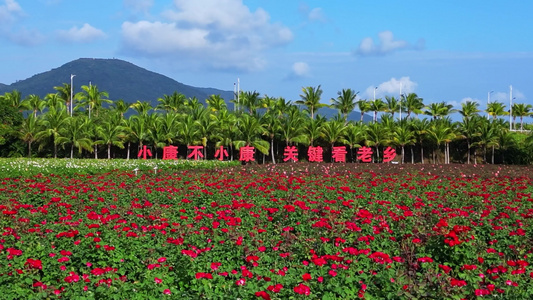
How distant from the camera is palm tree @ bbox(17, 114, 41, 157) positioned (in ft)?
132

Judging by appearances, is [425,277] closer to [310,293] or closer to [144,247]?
[310,293]

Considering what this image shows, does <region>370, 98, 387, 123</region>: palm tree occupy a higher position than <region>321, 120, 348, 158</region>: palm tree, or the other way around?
<region>370, 98, 387, 123</region>: palm tree

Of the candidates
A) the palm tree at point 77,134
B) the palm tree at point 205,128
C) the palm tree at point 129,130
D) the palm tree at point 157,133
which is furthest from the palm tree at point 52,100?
the palm tree at point 205,128

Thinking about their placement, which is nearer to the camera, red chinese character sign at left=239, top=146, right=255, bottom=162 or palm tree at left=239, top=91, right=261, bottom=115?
red chinese character sign at left=239, top=146, right=255, bottom=162

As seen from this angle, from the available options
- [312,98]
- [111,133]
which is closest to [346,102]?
[312,98]

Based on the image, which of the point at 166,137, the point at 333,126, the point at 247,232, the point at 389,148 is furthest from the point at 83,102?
the point at 247,232

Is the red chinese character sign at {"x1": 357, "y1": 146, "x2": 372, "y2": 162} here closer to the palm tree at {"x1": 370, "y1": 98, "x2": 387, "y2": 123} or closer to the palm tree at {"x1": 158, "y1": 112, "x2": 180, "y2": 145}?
the palm tree at {"x1": 158, "y1": 112, "x2": 180, "y2": 145}

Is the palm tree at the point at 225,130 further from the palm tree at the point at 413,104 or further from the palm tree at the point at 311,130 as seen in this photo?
the palm tree at the point at 413,104

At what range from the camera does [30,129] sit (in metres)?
40.2

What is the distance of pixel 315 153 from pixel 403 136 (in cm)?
826

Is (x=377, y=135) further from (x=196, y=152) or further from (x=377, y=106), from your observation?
(x=377, y=106)

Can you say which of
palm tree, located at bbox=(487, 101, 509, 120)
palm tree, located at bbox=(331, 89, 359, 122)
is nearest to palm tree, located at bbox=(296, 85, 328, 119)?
palm tree, located at bbox=(331, 89, 359, 122)

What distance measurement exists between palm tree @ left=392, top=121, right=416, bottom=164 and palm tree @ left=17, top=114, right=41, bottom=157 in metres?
30.2

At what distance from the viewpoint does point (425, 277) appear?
5.25m
